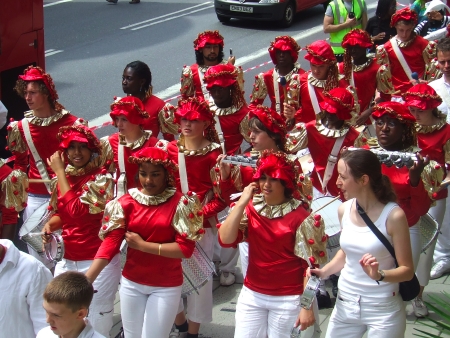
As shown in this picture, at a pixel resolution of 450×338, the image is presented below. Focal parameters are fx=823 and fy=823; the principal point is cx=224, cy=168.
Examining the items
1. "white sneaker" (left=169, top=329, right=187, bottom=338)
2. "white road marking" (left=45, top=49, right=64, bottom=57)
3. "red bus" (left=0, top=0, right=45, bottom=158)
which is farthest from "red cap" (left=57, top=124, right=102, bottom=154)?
"white road marking" (left=45, top=49, right=64, bottom=57)

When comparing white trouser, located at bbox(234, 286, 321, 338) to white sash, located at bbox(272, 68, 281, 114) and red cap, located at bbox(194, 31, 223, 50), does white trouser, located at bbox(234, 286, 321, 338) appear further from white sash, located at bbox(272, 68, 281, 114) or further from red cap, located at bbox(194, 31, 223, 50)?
red cap, located at bbox(194, 31, 223, 50)

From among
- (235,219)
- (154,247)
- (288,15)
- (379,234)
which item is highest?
(379,234)

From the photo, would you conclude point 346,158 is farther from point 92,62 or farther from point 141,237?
point 92,62

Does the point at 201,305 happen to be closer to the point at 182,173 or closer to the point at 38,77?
the point at 182,173

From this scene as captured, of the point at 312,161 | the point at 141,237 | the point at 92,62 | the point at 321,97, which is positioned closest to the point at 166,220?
the point at 141,237

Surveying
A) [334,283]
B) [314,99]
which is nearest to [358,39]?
[314,99]

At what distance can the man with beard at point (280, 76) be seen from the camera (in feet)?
28.9

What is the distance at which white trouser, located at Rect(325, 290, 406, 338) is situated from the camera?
5.23 meters

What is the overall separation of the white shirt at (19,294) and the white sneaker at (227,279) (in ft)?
10.3

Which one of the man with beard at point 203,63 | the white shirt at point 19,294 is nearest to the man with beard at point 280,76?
the man with beard at point 203,63

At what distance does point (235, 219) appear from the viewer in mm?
5543

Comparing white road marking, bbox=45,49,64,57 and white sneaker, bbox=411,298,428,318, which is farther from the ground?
white sneaker, bbox=411,298,428,318

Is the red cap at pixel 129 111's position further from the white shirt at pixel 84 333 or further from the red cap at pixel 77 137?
the white shirt at pixel 84 333

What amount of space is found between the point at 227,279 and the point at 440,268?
80.9 inches
